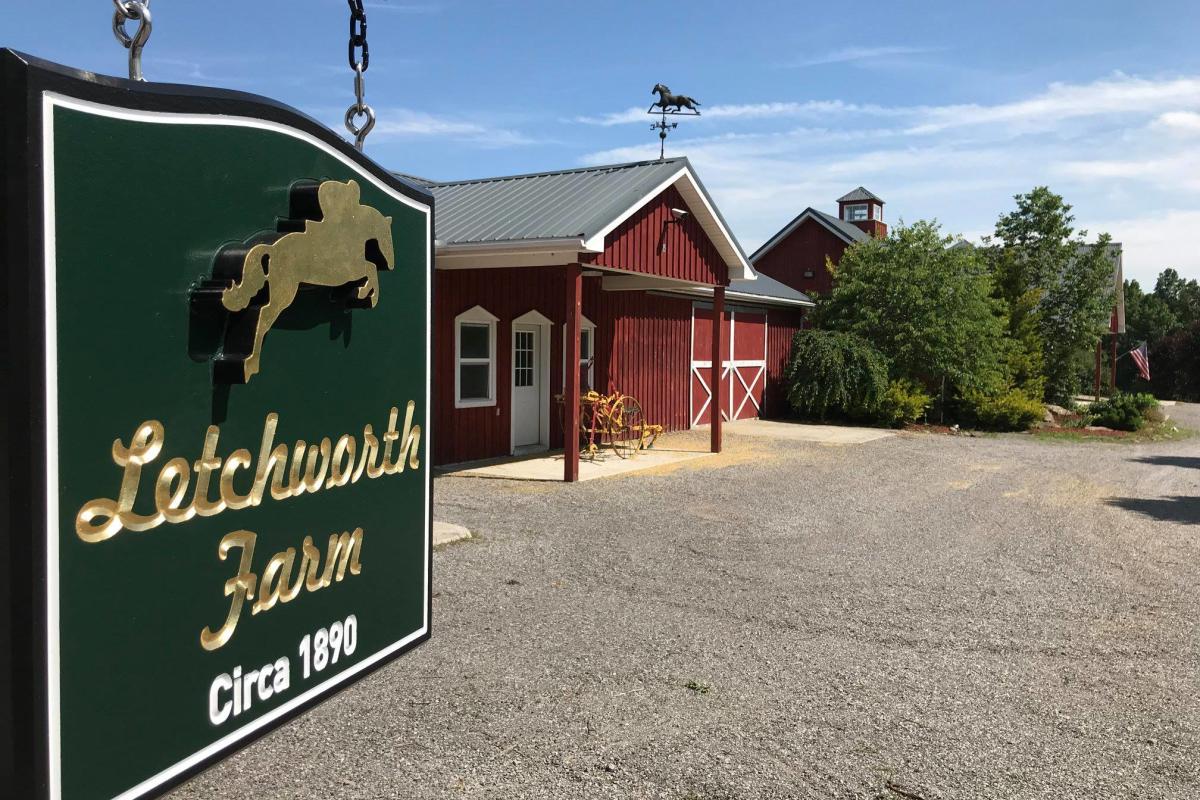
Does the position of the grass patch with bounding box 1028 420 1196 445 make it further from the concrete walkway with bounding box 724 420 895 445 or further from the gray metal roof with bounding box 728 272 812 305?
the gray metal roof with bounding box 728 272 812 305

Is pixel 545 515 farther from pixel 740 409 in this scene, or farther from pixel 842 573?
pixel 740 409

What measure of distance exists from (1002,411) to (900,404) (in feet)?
7.72

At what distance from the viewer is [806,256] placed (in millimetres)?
29328

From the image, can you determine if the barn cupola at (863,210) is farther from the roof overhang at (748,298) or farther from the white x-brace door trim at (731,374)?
the white x-brace door trim at (731,374)

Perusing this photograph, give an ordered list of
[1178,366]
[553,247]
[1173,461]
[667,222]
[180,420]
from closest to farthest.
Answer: [180,420] < [553,247] < [667,222] < [1173,461] < [1178,366]

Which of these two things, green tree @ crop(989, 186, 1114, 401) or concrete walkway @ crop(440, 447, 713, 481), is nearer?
concrete walkway @ crop(440, 447, 713, 481)

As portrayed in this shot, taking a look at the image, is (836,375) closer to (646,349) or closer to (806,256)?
(646,349)

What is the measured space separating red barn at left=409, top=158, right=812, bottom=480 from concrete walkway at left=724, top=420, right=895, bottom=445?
79.2 inches

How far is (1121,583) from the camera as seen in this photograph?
277 inches

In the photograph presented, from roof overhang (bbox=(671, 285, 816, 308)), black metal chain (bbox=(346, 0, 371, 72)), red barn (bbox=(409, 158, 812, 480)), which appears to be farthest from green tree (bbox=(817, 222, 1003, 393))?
black metal chain (bbox=(346, 0, 371, 72))

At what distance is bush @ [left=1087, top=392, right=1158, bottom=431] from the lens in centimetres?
2047

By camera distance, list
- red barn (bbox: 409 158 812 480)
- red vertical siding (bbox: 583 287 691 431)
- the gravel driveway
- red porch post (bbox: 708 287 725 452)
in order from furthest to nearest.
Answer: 1. red vertical siding (bbox: 583 287 691 431)
2. red porch post (bbox: 708 287 725 452)
3. red barn (bbox: 409 158 812 480)
4. the gravel driveway

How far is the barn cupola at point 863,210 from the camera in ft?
107

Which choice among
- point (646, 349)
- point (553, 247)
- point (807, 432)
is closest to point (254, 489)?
point (553, 247)
